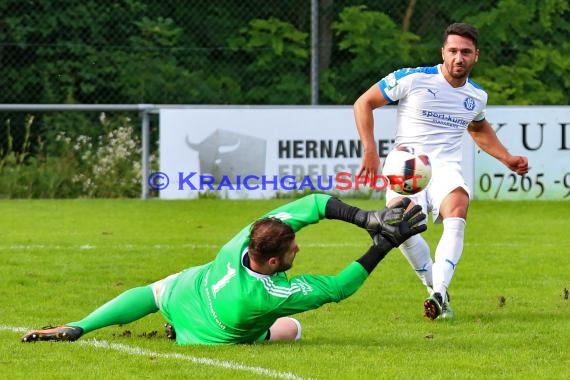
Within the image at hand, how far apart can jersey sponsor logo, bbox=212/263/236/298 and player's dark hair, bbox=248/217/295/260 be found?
23cm

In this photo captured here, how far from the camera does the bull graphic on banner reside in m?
18.2

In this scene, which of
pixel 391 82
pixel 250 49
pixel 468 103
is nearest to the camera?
pixel 391 82

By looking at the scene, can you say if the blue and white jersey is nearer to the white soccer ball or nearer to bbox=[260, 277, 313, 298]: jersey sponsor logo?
the white soccer ball

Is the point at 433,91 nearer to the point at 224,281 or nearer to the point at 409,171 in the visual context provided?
the point at 409,171

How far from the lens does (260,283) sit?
723cm

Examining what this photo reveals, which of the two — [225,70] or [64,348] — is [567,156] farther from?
[64,348]

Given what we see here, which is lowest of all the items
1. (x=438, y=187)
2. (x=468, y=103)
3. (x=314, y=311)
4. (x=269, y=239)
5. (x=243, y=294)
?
(x=314, y=311)

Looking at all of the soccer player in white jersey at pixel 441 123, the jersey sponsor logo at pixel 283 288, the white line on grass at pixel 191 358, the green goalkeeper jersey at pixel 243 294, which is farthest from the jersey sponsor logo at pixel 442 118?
the white line on grass at pixel 191 358

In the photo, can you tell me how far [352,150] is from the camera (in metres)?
18.2

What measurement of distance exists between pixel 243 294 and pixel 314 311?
6.68ft

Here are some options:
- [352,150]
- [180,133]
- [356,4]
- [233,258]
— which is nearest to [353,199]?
[352,150]

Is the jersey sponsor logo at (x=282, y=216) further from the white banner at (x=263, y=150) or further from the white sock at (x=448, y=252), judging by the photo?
the white banner at (x=263, y=150)

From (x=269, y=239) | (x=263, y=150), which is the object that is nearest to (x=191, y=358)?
(x=269, y=239)

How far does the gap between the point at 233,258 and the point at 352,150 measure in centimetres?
1099
